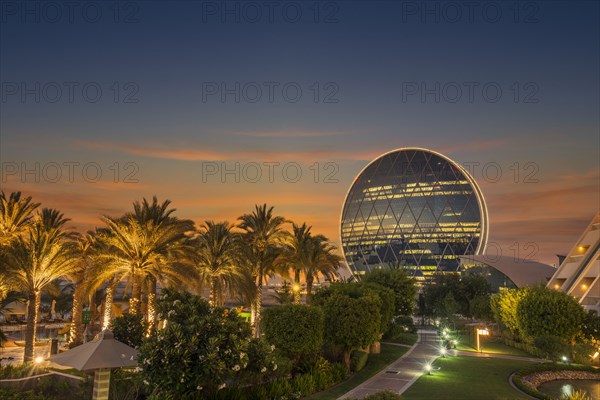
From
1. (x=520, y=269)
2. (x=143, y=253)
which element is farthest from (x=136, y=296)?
(x=520, y=269)

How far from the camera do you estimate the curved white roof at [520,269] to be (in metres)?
94.2

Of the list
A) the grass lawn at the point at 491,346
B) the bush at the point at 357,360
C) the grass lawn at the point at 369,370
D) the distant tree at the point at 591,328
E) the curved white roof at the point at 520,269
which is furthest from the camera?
the curved white roof at the point at 520,269

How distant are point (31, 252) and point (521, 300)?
3724 cm

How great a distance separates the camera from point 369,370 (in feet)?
108

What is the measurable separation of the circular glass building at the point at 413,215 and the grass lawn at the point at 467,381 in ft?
361

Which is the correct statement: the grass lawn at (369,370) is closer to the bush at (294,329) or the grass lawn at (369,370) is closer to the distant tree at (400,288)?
the bush at (294,329)

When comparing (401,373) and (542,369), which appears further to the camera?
(542,369)

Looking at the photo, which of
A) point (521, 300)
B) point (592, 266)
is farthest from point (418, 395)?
point (592, 266)

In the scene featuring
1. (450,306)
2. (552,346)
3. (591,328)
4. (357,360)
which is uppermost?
(450,306)

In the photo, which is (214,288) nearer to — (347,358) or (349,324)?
(347,358)

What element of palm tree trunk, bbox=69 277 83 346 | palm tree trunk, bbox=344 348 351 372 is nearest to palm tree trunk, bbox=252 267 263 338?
palm tree trunk, bbox=344 348 351 372

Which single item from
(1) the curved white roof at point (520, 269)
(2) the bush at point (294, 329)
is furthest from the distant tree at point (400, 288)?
(1) the curved white roof at point (520, 269)

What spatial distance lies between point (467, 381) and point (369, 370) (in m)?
6.74

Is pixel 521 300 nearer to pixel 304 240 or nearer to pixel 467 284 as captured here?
pixel 304 240
